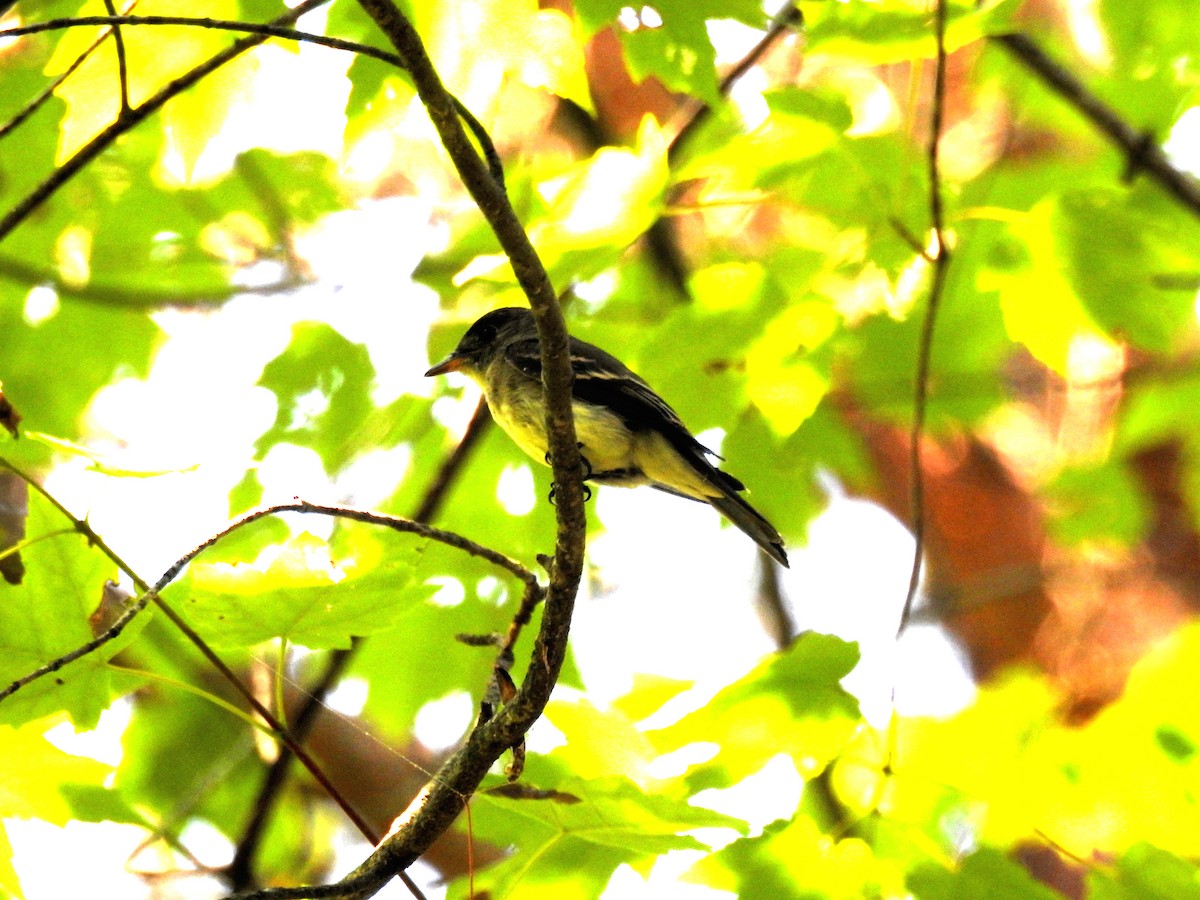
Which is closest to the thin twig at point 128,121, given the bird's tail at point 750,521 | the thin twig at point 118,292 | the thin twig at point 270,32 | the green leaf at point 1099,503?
the thin twig at point 270,32

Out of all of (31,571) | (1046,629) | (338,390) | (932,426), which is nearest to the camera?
(31,571)

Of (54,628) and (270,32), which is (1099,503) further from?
(54,628)

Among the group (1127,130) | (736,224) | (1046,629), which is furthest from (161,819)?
(1046,629)

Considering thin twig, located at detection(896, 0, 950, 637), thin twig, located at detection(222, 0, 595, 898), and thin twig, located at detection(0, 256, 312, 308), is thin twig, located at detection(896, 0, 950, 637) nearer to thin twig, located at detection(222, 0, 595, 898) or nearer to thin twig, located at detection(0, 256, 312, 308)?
thin twig, located at detection(222, 0, 595, 898)

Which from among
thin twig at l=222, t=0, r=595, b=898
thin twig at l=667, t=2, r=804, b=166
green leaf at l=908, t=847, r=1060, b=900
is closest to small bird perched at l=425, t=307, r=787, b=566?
thin twig at l=667, t=2, r=804, b=166

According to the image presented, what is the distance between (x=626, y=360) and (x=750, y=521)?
0.66m

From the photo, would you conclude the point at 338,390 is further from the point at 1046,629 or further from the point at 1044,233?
the point at 1046,629

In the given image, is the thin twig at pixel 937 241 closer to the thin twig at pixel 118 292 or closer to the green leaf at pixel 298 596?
the green leaf at pixel 298 596

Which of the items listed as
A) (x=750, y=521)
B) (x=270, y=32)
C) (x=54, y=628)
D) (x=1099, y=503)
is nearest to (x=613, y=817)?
(x=54, y=628)

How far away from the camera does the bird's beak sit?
14.0 feet

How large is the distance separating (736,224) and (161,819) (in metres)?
3.10

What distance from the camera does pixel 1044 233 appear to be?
373 cm

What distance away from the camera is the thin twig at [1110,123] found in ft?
14.2

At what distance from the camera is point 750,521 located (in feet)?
13.3
